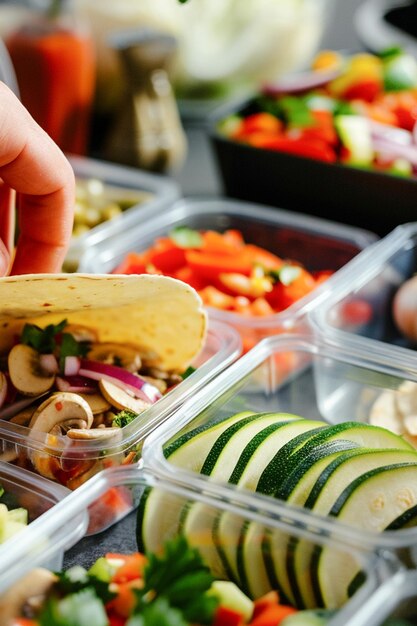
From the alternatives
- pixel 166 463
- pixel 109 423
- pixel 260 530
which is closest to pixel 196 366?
pixel 109 423

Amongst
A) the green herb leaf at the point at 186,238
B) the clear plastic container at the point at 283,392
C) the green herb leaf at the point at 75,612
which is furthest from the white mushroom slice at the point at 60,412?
the green herb leaf at the point at 186,238

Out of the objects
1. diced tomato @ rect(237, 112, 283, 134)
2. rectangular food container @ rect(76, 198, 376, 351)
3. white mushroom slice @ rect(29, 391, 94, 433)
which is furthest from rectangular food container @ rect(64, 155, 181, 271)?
white mushroom slice @ rect(29, 391, 94, 433)

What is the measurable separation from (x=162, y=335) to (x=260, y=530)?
45 centimetres

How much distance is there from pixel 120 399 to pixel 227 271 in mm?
527

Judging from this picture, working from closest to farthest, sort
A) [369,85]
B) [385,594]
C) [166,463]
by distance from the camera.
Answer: [385,594] → [166,463] → [369,85]

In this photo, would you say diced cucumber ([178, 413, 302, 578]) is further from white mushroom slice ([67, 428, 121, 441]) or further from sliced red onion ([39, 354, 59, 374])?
sliced red onion ([39, 354, 59, 374])

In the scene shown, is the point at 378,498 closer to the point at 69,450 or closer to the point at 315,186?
the point at 69,450

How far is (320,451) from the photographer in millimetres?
1155

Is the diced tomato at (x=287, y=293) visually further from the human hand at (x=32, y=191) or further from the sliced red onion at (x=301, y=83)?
the sliced red onion at (x=301, y=83)

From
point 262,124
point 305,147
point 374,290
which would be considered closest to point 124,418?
point 374,290

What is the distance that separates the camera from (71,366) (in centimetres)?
133

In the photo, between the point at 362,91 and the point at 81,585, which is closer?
the point at 81,585

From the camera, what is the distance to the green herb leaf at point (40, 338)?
1340mm

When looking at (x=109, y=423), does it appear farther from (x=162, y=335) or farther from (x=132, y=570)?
(x=132, y=570)
